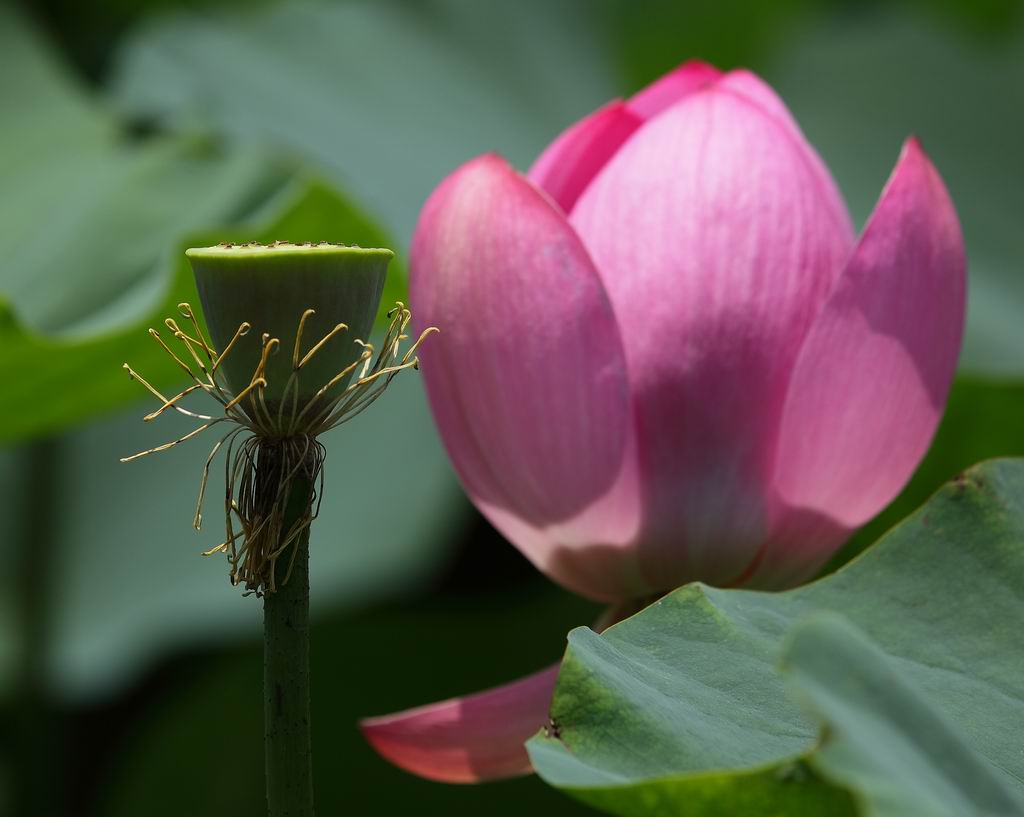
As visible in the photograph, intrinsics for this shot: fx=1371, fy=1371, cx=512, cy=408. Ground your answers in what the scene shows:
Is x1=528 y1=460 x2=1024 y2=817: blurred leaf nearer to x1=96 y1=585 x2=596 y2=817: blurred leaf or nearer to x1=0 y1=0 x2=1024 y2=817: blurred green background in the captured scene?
x1=0 y1=0 x2=1024 y2=817: blurred green background

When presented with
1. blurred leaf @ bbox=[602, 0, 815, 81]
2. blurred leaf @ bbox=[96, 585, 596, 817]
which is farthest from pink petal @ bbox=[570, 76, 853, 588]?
blurred leaf @ bbox=[602, 0, 815, 81]

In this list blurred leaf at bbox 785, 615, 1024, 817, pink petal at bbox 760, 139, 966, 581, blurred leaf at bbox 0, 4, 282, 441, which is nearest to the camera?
blurred leaf at bbox 785, 615, 1024, 817

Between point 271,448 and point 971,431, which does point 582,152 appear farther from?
point 971,431

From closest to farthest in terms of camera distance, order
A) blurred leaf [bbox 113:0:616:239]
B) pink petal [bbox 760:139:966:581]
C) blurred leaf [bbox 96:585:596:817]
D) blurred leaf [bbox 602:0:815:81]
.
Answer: pink petal [bbox 760:139:966:581]
blurred leaf [bbox 113:0:616:239]
blurred leaf [bbox 96:585:596:817]
blurred leaf [bbox 602:0:815:81]

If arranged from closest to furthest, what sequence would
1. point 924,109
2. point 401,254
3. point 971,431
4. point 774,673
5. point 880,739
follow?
point 880,739
point 774,673
point 971,431
point 401,254
point 924,109

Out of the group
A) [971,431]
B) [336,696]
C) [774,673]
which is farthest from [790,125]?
[336,696]

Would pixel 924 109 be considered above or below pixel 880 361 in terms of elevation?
below

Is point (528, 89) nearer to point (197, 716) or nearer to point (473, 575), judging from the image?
point (473, 575)
